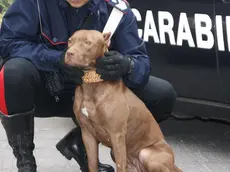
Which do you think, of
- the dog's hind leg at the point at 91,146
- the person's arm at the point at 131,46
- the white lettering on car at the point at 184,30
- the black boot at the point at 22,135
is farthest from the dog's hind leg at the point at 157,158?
the white lettering on car at the point at 184,30

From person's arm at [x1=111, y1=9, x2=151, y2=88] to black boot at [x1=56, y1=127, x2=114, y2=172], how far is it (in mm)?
531

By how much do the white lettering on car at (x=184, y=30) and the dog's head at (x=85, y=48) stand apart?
0.96m

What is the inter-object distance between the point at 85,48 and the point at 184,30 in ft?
3.62

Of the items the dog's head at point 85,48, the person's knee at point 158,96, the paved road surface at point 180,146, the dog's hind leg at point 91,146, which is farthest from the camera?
the paved road surface at point 180,146

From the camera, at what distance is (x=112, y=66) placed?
2.64m

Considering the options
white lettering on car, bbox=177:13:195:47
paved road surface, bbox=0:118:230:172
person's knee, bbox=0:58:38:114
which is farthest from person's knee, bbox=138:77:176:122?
person's knee, bbox=0:58:38:114

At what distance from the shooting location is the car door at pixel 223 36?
3250 millimetres

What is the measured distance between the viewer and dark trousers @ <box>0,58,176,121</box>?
2850mm

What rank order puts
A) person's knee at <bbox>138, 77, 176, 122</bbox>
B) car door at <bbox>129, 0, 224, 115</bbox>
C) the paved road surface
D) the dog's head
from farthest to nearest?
1. the paved road surface
2. car door at <bbox>129, 0, 224, 115</bbox>
3. person's knee at <bbox>138, 77, 176, 122</bbox>
4. the dog's head

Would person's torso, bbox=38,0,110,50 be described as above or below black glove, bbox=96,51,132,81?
above

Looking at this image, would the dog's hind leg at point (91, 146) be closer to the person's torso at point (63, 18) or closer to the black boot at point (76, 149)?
the black boot at point (76, 149)

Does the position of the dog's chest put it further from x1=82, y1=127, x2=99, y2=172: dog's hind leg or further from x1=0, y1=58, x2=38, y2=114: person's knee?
x1=0, y1=58, x2=38, y2=114: person's knee

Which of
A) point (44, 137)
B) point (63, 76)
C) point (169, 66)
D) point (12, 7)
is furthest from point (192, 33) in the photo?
point (44, 137)

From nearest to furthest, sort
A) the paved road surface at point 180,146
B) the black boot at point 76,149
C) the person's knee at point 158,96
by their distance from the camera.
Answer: the person's knee at point 158,96 → the black boot at point 76,149 → the paved road surface at point 180,146
